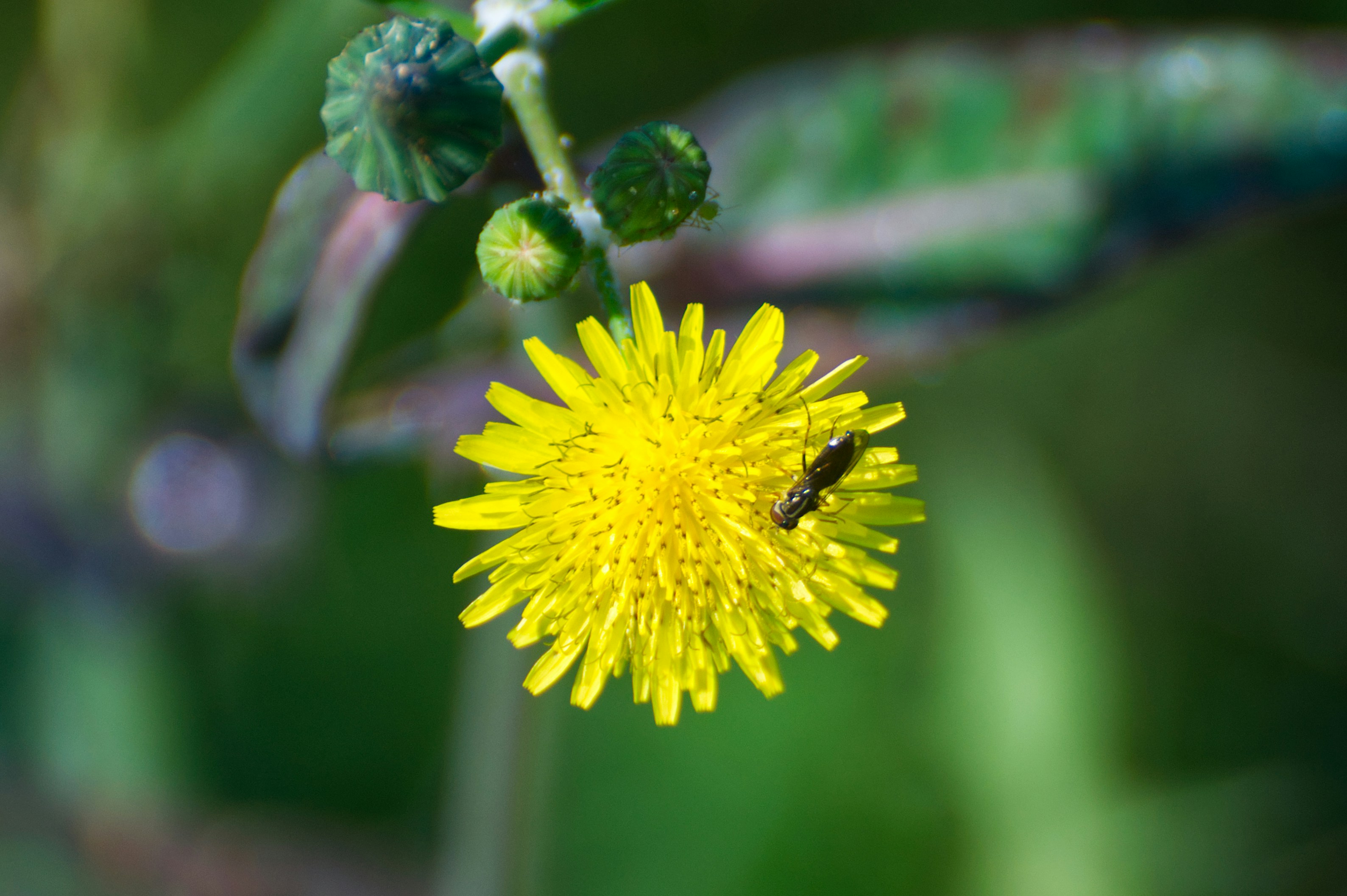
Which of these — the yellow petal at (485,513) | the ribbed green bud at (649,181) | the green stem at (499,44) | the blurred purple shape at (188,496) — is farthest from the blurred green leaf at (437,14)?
the blurred purple shape at (188,496)

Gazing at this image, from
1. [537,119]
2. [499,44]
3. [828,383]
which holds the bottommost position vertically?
[828,383]

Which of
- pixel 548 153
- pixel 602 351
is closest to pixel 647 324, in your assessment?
pixel 602 351

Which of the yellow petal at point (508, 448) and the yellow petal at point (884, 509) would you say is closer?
the yellow petal at point (508, 448)

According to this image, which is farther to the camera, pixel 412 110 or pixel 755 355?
pixel 755 355

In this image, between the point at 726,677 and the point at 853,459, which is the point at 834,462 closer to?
the point at 853,459

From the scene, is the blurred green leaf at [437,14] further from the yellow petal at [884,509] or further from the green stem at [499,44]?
the yellow petal at [884,509]

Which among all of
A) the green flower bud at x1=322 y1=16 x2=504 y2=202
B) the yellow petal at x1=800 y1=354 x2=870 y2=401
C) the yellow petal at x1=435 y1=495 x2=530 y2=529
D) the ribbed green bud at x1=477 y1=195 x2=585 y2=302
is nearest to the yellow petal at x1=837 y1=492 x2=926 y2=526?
the yellow petal at x1=800 y1=354 x2=870 y2=401

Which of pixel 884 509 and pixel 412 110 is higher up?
pixel 412 110
